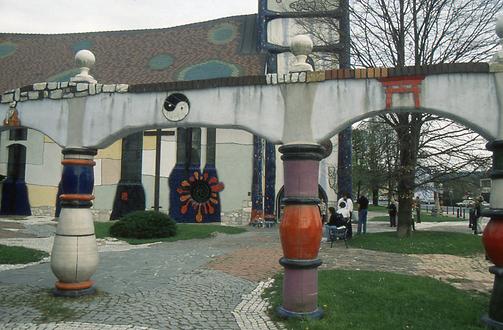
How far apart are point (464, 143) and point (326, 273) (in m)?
7.78

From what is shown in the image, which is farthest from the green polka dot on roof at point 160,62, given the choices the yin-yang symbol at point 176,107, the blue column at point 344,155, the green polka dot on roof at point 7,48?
the yin-yang symbol at point 176,107

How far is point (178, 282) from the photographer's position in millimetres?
8086

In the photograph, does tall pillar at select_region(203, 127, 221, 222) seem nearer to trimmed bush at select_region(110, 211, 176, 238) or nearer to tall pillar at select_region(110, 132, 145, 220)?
tall pillar at select_region(110, 132, 145, 220)

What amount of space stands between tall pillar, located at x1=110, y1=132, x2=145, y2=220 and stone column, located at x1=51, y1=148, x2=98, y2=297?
1486 cm

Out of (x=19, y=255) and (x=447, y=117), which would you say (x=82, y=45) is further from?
(x=447, y=117)

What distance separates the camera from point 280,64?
21578mm

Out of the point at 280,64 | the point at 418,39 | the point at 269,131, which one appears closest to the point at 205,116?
the point at 269,131

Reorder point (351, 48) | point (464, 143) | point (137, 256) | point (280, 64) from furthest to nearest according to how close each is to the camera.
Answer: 1. point (280, 64)
2. point (351, 48)
3. point (464, 143)
4. point (137, 256)

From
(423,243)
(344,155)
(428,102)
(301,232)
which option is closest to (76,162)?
(301,232)

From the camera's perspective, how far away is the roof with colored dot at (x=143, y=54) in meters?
22.7

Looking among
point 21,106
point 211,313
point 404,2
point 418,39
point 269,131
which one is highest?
point 404,2

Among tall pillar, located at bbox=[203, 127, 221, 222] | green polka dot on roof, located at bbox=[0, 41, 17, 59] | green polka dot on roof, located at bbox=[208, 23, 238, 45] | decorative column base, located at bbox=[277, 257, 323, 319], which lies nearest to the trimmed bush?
tall pillar, located at bbox=[203, 127, 221, 222]

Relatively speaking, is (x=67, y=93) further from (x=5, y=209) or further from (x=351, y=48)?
(x=5, y=209)

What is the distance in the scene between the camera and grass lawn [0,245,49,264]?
33.7 ft
